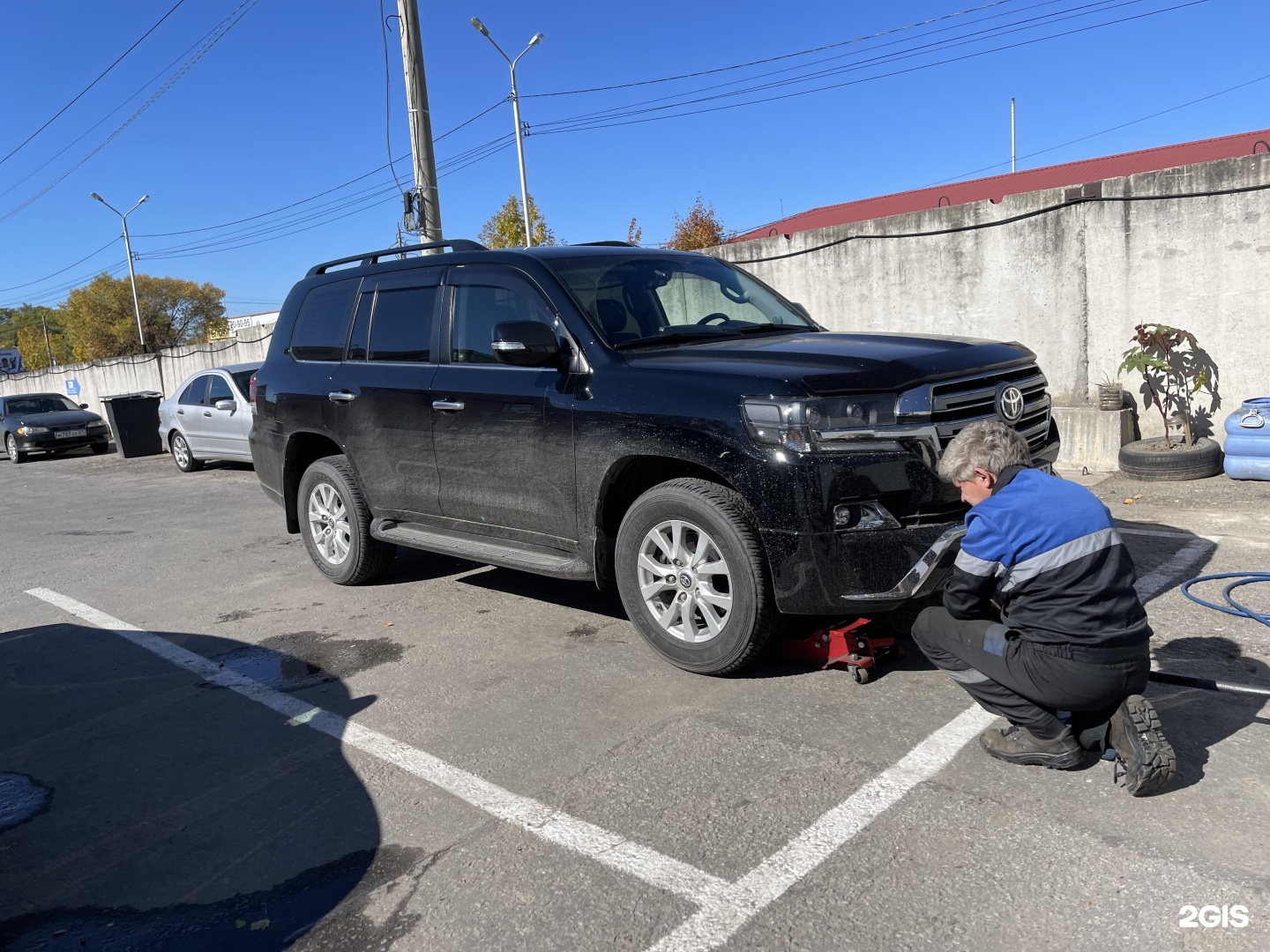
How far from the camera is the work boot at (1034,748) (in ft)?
11.0

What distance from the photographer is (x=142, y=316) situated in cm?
8212

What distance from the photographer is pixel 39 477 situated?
1670cm

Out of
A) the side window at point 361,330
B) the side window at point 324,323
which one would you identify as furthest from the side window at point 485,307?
the side window at point 324,323

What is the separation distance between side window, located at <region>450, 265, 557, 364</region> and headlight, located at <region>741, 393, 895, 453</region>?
1.50m

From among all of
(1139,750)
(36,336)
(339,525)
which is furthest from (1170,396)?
(36,336)

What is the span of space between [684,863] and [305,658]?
2.96 metres

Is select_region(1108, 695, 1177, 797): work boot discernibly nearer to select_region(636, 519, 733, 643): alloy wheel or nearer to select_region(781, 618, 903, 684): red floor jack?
select_region(781, 618, 903, 684): red floor jack

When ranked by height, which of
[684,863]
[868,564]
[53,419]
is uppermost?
[53,419]

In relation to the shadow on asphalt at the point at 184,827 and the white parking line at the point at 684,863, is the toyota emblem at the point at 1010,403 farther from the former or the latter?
the shadow on asphalt at the point at 184,827

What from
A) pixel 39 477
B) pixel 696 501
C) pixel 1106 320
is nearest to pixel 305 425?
pixel 696 501

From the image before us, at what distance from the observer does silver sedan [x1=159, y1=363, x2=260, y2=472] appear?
13766 mm

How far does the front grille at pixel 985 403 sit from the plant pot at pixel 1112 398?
4338 mm

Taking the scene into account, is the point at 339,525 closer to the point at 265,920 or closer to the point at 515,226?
the point at 265,920

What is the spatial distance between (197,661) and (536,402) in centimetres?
234
